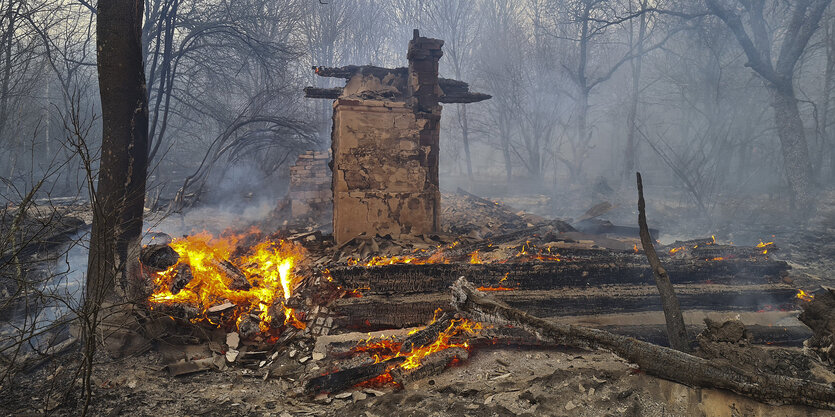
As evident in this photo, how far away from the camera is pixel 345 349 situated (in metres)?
4.74

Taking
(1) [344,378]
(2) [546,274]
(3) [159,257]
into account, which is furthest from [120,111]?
(2) [546,274]

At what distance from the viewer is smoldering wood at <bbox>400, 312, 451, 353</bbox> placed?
4.59m

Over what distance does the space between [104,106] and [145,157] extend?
730mm

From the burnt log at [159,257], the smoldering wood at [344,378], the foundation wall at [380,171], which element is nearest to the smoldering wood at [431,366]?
the smoldering wood at [344,378]

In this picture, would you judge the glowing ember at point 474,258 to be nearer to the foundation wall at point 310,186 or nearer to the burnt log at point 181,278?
the burnt log at point 181,278

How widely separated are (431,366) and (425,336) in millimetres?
466

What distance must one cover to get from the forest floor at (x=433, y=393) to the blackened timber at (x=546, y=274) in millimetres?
1190

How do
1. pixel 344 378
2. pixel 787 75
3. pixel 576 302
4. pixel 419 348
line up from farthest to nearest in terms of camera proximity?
pixel 787 75 < pixel 576 302 < pixel 419 348 < pixel 344 378

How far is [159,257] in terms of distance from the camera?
603 centimetres

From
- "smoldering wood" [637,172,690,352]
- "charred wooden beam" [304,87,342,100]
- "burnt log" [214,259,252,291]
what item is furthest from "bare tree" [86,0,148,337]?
"smoldering wood" [637,172,690,352]

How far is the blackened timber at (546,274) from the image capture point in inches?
225

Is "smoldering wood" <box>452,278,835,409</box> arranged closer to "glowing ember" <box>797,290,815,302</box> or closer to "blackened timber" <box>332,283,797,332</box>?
"blackened timber" <box>332,283,797,332</box>

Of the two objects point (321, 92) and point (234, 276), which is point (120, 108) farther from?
point (321, 92)

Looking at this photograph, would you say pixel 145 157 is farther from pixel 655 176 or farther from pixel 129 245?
pixel 655 176
